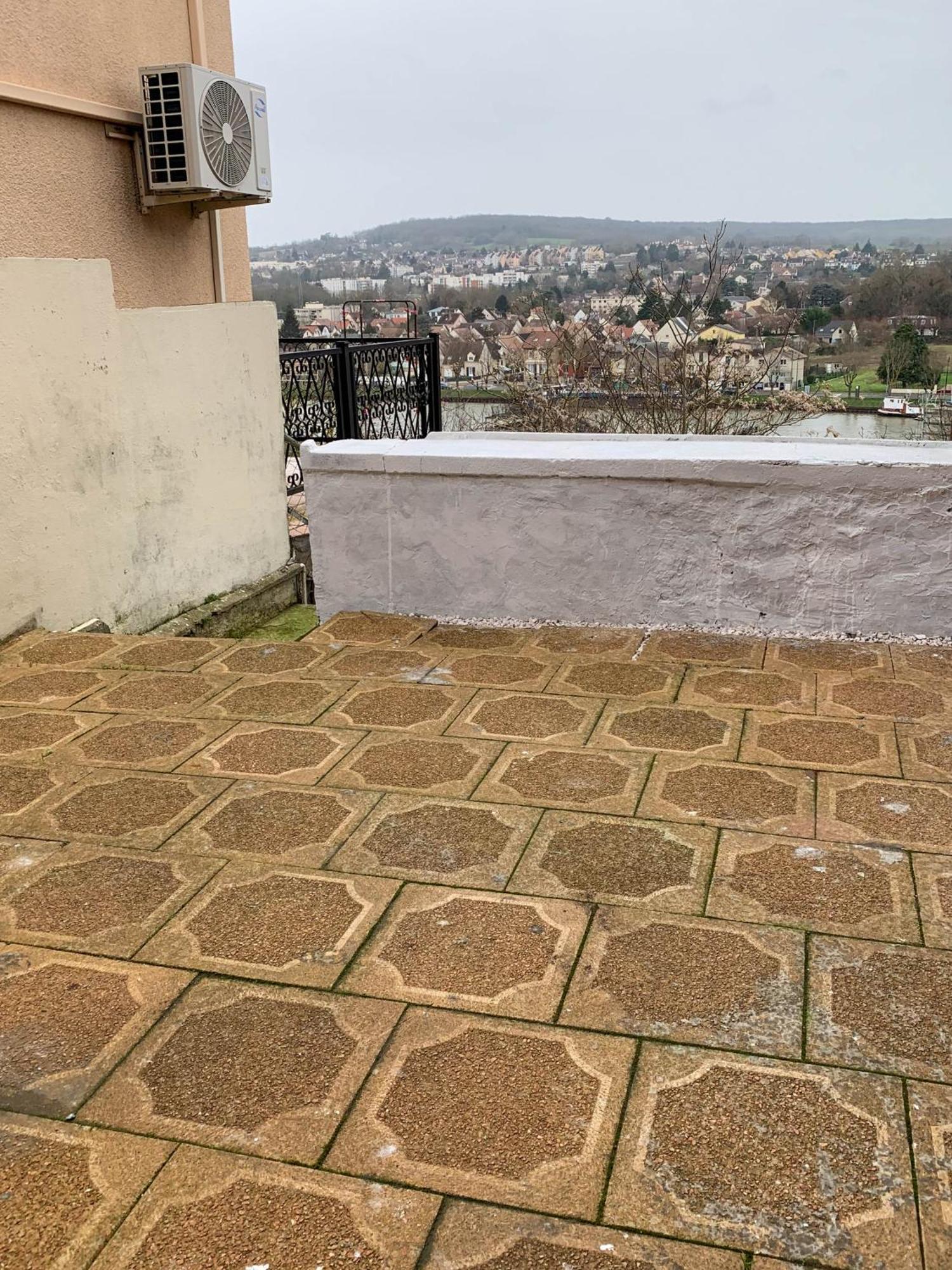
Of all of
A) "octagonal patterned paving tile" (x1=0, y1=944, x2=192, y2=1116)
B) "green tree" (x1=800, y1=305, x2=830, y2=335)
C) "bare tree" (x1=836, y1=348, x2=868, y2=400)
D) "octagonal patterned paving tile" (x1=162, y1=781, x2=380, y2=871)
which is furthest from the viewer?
"bare tree" (x1=836, y1=348, x2=868, y2=400)

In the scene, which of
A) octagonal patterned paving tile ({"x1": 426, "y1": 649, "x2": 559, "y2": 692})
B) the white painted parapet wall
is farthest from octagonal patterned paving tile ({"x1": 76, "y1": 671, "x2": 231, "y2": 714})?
the white painted parapet wall

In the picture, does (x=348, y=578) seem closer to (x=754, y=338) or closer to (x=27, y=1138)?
(x=27, y=1138)

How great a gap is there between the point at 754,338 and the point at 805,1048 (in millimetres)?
10907

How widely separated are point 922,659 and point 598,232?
127 feet

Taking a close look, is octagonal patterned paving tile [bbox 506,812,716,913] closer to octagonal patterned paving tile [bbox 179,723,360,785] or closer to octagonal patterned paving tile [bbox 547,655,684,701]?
octagonal patterned paving tile [bbox 179,723,360,785]

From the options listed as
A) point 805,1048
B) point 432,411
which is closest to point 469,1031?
point 805,1048

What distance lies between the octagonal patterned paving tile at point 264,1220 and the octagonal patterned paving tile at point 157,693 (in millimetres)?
2049

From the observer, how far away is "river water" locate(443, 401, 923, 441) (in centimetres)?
1246

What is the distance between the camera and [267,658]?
13.1 ft

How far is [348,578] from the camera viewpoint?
15.2ft

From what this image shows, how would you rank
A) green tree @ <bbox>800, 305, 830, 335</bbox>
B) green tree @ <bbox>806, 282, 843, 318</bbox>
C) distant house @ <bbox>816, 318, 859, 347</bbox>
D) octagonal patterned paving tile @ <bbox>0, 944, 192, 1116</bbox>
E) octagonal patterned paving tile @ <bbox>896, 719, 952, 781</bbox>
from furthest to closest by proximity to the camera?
distant house @ <bbox>816, 318, 859, 347</bbox> < green tree @ <bbox>806, 282, 843, 318</bbox> < green tree @ <bbox>800, 305, 830, 335</bbox> < octagonal patterned paving tile @ <bbox>896, 719, 952, 781</bbox> < octagonal patterned paving tile @ <bbox>0, 944, 192, 1116</bbox>

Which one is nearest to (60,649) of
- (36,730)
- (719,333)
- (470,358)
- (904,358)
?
(36,730)

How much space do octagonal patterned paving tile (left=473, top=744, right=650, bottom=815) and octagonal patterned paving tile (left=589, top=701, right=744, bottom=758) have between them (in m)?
0.09

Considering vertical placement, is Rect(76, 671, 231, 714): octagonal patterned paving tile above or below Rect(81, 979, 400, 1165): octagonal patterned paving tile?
above
